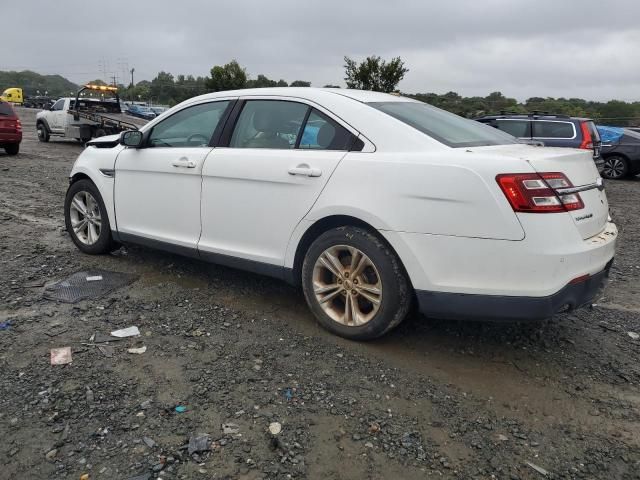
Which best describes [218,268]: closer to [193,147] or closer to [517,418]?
[193,147]

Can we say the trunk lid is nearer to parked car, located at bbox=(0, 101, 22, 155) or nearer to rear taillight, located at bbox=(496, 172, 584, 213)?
rear taillight, located at bbox=(496, 172, 584, 213)

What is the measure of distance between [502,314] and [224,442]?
1637 millimetres

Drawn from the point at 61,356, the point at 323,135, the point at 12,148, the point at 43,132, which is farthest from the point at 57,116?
the point at 323,135

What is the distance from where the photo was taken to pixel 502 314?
300cm

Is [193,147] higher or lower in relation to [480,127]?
lower

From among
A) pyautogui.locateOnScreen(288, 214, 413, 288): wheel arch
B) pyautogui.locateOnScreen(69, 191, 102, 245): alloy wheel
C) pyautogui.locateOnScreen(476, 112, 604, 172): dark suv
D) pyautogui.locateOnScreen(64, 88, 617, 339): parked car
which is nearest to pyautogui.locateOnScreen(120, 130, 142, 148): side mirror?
pyautogui.locateOnScreen(64, 88, 617, 339): parked car

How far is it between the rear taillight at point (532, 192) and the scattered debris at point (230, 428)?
1.82 meters

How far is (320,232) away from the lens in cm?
361

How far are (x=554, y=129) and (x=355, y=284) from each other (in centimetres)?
1067

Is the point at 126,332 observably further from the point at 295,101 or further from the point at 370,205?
the point at 295,101

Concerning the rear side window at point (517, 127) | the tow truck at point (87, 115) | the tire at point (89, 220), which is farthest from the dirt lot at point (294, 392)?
the tow truck at point (87, 115)

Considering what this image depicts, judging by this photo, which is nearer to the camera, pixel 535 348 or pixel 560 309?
pixel 560 309

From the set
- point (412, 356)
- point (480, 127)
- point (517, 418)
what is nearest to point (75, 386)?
point (412, 356)

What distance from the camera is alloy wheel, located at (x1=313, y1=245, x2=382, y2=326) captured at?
338 centimetres
